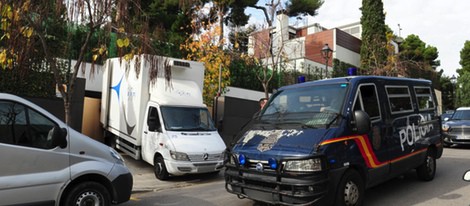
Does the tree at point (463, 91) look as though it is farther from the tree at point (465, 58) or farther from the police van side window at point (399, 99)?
the police van side window at point (399, 99)

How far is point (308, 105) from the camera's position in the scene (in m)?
6.27

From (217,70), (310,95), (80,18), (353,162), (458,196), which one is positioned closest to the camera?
(353,162)

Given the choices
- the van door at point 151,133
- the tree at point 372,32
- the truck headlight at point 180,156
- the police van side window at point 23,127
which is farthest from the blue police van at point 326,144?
the tree at point 372,32

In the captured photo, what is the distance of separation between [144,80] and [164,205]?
4.59m

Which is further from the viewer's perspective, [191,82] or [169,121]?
[191,82]

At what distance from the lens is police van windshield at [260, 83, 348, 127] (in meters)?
5.81

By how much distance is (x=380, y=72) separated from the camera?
902 inches

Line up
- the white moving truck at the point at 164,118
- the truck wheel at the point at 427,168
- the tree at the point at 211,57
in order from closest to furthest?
the truck wheel at the point at 427,168 → the white moving truck at the point at 164,118 → the tree at the point at 211,57

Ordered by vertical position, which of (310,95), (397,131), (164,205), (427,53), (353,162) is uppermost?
(427,53)

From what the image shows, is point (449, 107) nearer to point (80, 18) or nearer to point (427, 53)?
point (427, 53)

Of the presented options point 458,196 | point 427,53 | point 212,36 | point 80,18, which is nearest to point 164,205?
point 80,18

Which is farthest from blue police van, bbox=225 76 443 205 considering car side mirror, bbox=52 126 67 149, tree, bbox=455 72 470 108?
tree, bbox=455 72 470 108

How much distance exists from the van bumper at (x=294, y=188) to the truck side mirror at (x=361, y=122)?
2.40ft

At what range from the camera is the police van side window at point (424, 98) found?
26.4 feet
